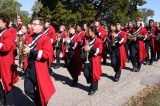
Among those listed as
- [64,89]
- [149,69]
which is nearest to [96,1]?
[149,69]

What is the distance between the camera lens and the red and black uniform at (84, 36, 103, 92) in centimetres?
995

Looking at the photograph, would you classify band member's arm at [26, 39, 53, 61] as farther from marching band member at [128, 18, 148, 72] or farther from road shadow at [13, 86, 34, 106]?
marching band member at [128, 18, 148, 72]

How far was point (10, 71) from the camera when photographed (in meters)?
8.76

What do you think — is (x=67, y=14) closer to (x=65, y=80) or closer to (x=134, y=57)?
(x=134, y=57)

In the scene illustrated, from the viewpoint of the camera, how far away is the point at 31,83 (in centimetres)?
774

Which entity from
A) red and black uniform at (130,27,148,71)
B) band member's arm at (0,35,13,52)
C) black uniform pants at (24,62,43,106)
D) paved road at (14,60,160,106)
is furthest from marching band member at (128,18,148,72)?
black uniform pants at (24,62,43,106)

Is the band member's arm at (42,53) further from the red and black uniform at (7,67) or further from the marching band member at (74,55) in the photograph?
the marching band member at (74,55)

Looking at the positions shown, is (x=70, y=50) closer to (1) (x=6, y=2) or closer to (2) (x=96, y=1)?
(2) (x=96, y=1)

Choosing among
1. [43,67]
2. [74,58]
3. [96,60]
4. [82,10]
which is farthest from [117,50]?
[82,10]

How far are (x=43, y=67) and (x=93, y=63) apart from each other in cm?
270

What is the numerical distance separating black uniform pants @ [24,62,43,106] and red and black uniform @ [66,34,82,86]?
136 inches

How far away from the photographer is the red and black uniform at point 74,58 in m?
11.3

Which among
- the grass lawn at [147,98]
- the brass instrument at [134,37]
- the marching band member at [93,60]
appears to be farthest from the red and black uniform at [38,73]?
the brass instrument at [134,37]

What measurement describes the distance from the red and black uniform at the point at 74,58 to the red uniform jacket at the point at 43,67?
11.5 feet
